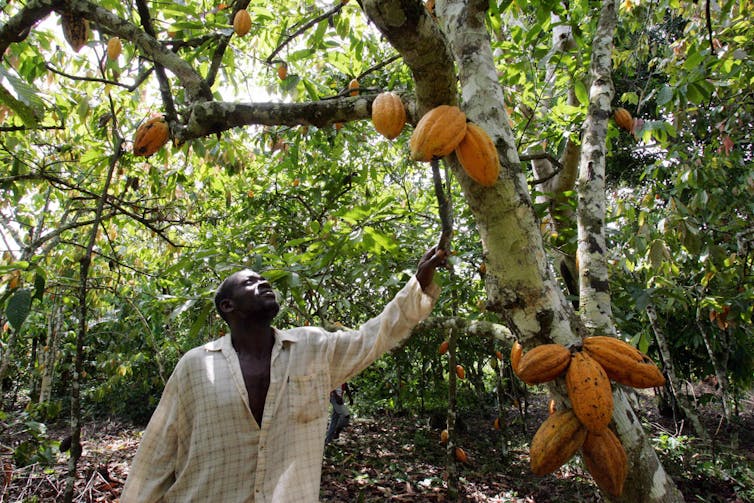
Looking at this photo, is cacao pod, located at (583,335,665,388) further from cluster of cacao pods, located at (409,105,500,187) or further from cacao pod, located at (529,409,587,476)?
cluster of cacao pods, located at (409,105,500,187)

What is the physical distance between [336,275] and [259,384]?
2.30m

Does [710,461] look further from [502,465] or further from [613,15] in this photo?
[613,15]

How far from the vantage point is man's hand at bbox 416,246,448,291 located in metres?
1.50

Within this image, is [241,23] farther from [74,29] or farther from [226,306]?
[226,306]

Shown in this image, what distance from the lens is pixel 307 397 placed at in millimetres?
1734

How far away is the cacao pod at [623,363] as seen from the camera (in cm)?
102

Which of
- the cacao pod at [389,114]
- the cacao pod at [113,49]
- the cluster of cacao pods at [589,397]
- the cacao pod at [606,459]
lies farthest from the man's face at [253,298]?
the cacao pod at [113,49]

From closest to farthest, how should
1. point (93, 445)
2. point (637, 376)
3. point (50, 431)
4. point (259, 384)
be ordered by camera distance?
point (637, 376) → point (259, 384) → point (93, 445) → point (50, 431)

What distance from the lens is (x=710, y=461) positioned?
4.25m

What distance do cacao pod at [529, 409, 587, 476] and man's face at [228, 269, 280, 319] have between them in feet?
3.77

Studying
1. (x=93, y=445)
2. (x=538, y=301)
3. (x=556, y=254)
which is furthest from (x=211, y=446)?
(x=93, y=445)

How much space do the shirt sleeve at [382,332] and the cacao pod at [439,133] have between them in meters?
0.66

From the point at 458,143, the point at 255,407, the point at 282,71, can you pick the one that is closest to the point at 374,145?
the point at 282,71

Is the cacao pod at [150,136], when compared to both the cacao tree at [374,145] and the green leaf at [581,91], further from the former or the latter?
the green leaf at [581,91]
